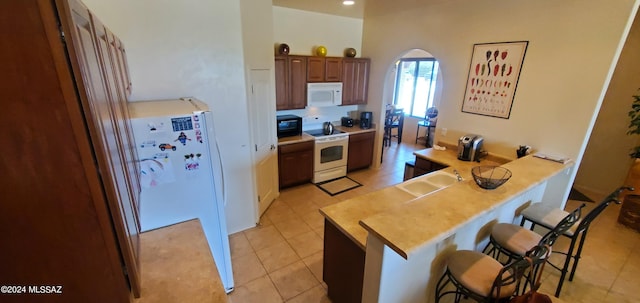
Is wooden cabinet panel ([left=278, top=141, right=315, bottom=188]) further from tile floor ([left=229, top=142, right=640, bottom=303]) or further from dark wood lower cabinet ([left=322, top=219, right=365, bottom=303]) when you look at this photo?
dark wood lower cabinet ([left=322, top=219, right=365, bottom=303])

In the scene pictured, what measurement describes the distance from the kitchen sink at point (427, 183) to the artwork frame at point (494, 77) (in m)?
1.13

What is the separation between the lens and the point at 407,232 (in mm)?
1352

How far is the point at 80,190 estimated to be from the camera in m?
0.58

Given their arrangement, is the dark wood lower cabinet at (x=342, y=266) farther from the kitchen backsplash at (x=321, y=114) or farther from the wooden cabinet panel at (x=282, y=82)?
the kitchen backsplash at (x=321, y=114)

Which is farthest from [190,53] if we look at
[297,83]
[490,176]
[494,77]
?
[494,77]

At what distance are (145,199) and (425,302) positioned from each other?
6.92ft

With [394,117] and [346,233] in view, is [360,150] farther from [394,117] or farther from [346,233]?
[346,233]

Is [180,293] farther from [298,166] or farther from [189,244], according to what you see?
[298,166]

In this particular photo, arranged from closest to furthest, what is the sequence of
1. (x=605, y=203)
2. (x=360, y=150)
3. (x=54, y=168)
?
(x=54, y=168), (x=605, y=203), (x=360, y=150)

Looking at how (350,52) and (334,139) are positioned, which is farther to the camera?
(350,52)

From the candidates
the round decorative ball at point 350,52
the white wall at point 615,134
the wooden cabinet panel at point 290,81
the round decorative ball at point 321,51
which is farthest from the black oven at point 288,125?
the white wall at point 615,134

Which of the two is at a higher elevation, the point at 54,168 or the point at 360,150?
the point at 54,168

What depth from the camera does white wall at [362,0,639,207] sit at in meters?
2.38

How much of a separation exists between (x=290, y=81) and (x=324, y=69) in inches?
26.5
